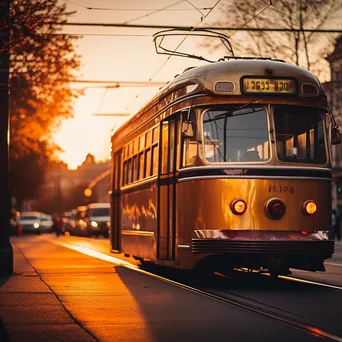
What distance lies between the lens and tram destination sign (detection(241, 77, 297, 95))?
14672mm

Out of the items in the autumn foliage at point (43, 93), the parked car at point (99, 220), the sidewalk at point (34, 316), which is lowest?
the sidewalk at point (34, 316)

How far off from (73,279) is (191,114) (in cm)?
340

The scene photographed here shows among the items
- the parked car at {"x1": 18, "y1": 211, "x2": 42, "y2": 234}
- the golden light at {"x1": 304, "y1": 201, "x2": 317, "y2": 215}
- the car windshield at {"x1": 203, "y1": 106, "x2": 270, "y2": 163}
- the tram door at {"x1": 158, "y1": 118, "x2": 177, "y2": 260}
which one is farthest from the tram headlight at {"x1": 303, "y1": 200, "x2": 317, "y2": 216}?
the parked car at {"x1": 18, "y1": 211, "x2": 42, "y2": 234}

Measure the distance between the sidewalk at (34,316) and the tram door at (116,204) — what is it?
261 inches

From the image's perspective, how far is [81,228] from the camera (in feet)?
199

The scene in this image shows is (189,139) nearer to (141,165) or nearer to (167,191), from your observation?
(167,191)

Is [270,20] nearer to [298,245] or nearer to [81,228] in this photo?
[298,245]

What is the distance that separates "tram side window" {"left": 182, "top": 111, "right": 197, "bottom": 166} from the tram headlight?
5.71 ft

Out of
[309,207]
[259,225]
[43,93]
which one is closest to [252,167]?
[259,225]

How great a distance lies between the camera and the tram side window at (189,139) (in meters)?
14.6

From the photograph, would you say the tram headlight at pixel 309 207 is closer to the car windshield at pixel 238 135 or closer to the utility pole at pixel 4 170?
the car windshield at pixel 238 135

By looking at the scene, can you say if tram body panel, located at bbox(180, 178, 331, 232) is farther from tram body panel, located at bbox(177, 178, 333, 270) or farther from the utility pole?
the utility pole

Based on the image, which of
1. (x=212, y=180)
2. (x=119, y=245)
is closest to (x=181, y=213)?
(x=212, y=180)

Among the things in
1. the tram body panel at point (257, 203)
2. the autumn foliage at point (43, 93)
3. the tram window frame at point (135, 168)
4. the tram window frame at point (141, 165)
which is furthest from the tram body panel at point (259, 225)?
the autumn foliage at point (43, 93)
